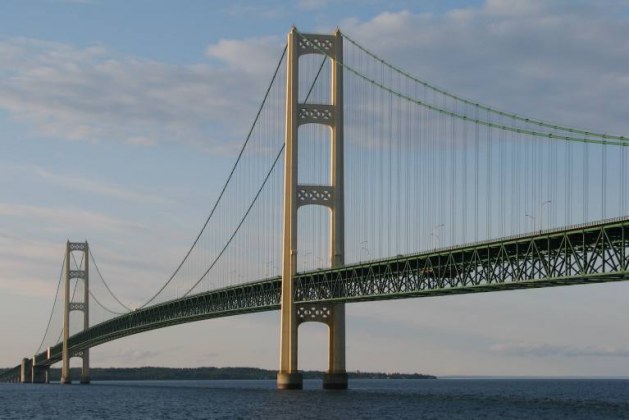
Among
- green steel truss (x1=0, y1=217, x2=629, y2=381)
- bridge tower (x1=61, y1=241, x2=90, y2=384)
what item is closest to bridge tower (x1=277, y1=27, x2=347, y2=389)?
green steel truss (x1=0, y1=217, x2=629, y2=381)

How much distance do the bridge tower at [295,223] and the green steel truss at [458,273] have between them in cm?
140

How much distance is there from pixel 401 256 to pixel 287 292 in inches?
562

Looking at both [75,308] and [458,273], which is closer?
[458,273]

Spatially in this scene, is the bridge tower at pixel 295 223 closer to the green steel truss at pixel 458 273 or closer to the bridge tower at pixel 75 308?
the green steel truss at pixel 458 273

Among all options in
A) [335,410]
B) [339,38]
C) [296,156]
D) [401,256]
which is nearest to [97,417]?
[335,410]

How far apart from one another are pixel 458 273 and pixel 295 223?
19230mm

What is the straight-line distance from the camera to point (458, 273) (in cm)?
6975

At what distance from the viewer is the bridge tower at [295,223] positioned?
8631cm

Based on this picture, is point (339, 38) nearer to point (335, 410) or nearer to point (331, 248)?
point (331, 248)

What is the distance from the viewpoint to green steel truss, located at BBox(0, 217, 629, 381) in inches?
2282

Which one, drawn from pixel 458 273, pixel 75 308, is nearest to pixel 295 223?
pixel 458 273

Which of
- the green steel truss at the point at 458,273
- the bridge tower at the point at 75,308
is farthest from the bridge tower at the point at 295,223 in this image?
the bridge tower at the point at 75,308

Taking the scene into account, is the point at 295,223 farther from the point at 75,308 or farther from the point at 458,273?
the point at 75,308

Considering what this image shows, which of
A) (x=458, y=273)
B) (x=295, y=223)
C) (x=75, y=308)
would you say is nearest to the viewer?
(x=458, y=273)
